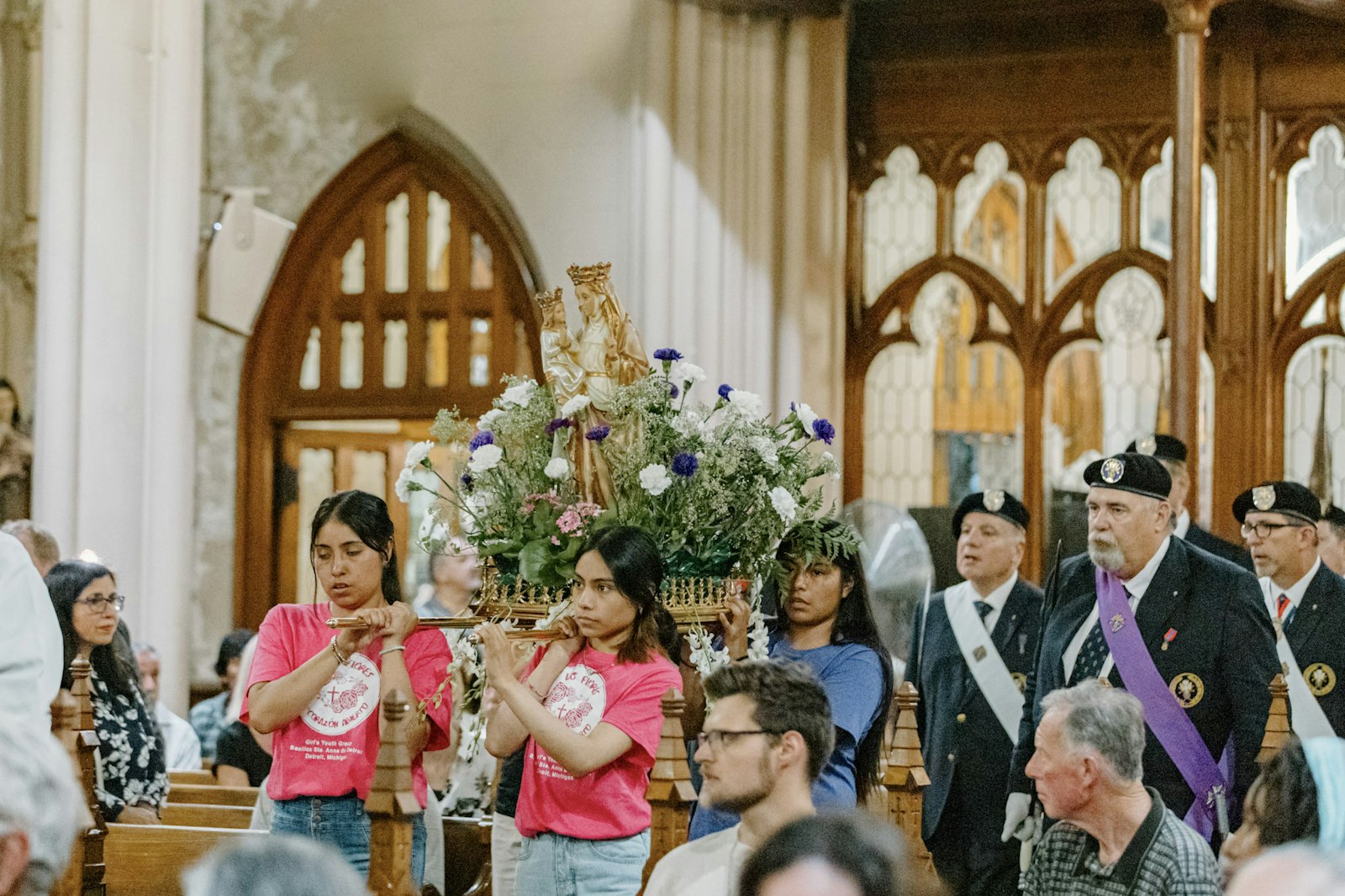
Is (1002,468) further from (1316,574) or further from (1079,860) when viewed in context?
(1079,860)

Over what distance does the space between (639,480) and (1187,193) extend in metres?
Answer: 3.72

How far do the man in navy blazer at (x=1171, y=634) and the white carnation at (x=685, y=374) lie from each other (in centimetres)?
115

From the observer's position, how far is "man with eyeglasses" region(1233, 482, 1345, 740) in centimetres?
535

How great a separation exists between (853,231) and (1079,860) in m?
5.62

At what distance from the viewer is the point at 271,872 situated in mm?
1813

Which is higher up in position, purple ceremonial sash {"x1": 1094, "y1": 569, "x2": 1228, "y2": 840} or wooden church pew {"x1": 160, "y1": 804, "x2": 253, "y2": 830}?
purple ceremonial sash {"x1": 1094, "y1": 569, "x2": 1228, "y2": 840}

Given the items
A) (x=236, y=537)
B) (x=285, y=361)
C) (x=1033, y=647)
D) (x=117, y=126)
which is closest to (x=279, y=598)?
(x=236, y=537)

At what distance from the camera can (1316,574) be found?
5.51 m

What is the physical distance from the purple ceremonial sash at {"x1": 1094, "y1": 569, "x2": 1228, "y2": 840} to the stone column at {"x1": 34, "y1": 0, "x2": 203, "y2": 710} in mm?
4663

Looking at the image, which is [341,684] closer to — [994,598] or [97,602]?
[97,602]

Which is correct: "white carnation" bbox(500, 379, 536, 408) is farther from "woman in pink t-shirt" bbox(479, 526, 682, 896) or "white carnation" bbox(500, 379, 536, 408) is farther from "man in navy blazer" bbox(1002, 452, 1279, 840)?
"man in navy blazer" bbox(1002, 452, 1279, 840)

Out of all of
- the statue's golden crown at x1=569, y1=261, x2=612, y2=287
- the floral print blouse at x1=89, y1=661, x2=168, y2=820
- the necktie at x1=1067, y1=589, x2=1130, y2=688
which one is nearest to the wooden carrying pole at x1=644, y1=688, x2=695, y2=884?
the statue's golden crown at x1=569, y1=261, x2=612, y2=287

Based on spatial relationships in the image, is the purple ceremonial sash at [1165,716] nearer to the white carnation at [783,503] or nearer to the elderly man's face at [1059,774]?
the elderly man's face at [1059,774]

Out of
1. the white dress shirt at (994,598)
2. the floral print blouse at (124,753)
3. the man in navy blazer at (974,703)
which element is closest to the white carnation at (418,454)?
the floral print blouse at (124,753)
